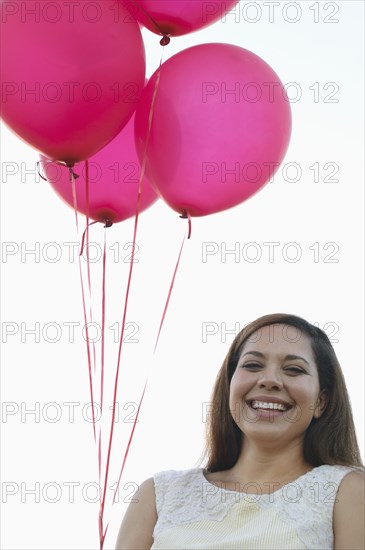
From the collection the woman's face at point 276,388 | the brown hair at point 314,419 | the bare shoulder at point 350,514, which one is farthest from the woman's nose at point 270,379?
the bare shoulder at point 350,514

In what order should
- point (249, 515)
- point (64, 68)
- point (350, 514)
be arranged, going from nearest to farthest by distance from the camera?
point (350, 514) → point (249, 515) → point (64, 68)

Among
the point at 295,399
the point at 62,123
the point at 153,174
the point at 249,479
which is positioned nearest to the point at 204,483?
the point at 249,479

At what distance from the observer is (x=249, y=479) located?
101 inches

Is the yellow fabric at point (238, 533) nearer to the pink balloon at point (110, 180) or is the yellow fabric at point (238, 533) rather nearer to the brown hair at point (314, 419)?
the brown hair at point (314, 419)

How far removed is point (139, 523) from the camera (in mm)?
2508

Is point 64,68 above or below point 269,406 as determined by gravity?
above

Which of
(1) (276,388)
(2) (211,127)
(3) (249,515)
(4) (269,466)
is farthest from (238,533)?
(2) (211,127)

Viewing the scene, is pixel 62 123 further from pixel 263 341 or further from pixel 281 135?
pixel 263 341

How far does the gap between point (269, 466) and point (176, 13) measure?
1.36 meters

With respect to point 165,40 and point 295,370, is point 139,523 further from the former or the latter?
point 165,40

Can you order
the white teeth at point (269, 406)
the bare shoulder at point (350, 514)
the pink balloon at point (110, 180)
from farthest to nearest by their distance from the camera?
the pink balloon at point (110, 180) < the white teeth at point (269, 406) < the bare shoulder at point (350, 514)

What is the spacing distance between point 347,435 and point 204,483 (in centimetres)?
43

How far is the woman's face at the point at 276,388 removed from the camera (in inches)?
97.2

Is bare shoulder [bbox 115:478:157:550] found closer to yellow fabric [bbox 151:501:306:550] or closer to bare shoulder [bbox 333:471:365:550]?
Answer: yellow fabric [bbox 151:501:306:550]
